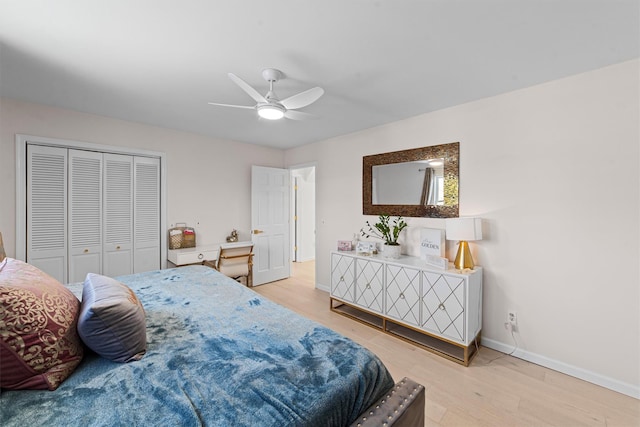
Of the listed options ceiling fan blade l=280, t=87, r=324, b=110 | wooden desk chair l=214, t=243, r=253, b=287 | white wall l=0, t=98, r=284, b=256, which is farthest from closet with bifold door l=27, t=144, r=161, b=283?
ceiling fan blade l=280, t=87, r=324, b=110

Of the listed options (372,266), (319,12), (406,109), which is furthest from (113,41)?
(372,266)

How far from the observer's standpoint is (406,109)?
2.98m

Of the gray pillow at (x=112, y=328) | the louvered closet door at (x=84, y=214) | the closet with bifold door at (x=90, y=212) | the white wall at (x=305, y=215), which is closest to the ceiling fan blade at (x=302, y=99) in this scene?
the gray pillow at (x=112, y=328)

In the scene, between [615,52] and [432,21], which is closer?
[432,21]

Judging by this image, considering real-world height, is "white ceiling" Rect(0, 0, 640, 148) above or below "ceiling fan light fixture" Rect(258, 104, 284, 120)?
above

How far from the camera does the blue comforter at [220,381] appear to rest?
0.89m

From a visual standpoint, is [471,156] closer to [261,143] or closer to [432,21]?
[432,21]

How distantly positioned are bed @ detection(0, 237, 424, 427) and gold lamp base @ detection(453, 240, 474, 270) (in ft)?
5.12

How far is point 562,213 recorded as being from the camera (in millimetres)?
2262

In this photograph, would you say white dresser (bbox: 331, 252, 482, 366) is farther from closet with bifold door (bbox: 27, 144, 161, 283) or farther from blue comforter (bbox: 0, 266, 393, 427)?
closet with bifold door (bbox: 27, 144, 161, 283)

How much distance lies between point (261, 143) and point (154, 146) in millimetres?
1589

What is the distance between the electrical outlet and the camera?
8.21ft

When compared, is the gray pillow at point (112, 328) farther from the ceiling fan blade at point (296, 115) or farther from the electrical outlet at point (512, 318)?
the electrical outlet at point (512, 318)

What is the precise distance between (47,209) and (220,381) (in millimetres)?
3303
